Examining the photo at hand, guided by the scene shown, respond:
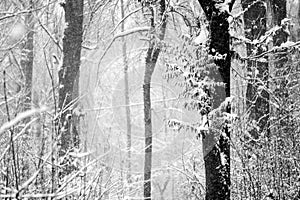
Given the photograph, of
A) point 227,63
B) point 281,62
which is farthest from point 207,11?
point 281,62

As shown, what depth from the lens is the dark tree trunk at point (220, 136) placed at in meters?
6.12

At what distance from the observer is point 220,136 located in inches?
246

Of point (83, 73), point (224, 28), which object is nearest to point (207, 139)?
point (224, 28)

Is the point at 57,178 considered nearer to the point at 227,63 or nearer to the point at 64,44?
the point at 227,63

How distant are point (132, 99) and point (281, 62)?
21039mm

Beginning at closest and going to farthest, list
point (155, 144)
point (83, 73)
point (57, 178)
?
point (57, 178) → point (83, 73) → point (155, 144)

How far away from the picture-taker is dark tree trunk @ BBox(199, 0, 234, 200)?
612 cm

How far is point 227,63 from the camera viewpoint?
6355 mm

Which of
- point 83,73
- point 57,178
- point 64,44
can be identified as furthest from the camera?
point 83,73

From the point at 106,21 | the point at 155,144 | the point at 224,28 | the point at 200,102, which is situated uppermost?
the point at 106,21

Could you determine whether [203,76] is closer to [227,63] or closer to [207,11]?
[227,63]

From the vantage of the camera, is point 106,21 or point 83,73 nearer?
point 106,21

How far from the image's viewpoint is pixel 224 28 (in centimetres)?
633

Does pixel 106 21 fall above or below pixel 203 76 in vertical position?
above
